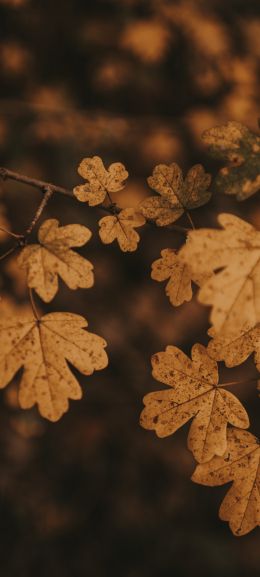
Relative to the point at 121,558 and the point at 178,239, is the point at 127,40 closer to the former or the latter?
the point at 178,239

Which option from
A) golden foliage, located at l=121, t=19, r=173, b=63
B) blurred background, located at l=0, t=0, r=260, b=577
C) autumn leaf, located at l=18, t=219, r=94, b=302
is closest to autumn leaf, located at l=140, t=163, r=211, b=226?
autumn leaf, located at l=18, t=219, r=94, b=302

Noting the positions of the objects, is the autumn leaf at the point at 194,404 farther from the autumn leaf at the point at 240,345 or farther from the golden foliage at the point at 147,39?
the golden foliage at the point at 147,39

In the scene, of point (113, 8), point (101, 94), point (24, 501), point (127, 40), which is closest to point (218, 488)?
point (24, 501)

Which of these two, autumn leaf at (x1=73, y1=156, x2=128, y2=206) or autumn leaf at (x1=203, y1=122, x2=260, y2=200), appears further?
autumn leaf at (x1=73, y1=156, x2=128, y2=206)

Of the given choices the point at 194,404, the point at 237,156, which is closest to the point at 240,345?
the point at 194,404

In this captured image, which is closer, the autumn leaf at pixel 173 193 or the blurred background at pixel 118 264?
the autumn leaf at pixel 173 193

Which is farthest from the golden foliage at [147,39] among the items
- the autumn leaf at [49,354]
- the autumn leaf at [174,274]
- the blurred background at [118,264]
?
the autumn leaf at [49,354]

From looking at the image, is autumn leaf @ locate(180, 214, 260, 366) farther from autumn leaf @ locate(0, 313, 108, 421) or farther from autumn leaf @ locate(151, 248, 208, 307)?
autumn leaf @ locate(0, 313, 108, 421)
